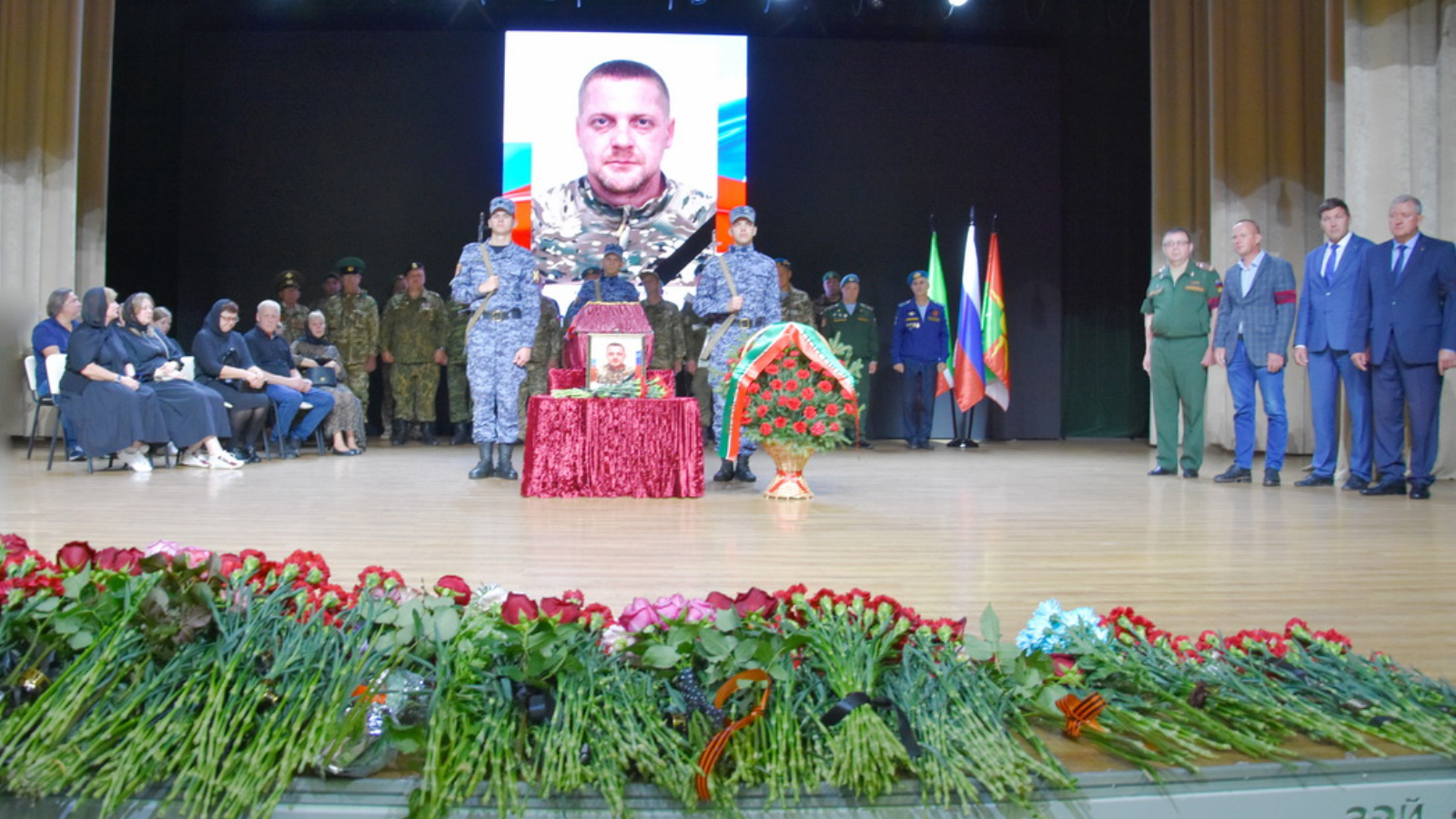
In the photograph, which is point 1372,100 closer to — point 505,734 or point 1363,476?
point 1363,476

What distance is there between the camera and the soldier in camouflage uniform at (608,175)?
1031 cm

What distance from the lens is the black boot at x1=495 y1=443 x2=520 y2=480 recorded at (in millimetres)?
6148

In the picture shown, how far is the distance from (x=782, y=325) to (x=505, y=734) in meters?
4.11

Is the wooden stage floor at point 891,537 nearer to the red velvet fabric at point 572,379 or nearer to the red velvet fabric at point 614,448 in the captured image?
the red velvet fabric at point 614,448

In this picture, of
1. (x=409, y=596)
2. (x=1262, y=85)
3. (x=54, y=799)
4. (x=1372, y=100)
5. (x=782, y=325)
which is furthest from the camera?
(x=1262, y=85)

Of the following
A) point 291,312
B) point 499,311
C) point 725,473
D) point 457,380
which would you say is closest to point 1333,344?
point 725,473

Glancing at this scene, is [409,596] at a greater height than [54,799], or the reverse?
[409,596]

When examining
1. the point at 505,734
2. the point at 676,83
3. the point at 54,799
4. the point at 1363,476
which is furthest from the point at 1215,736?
the point at 676,83

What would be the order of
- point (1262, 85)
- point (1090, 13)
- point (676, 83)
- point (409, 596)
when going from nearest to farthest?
point (409, 596)
point (1262, 85)
point (676, 83)
point (1090, 13)

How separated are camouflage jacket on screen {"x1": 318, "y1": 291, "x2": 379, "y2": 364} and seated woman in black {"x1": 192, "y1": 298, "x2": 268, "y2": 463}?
207 cm

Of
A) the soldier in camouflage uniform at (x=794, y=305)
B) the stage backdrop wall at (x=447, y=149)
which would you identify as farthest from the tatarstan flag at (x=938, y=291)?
the soldier in camouflage uniform at (x=794, y=305)

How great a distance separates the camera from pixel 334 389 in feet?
28.9

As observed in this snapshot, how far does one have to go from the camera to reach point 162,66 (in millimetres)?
10672

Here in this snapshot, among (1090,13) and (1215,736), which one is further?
(1090,13)
